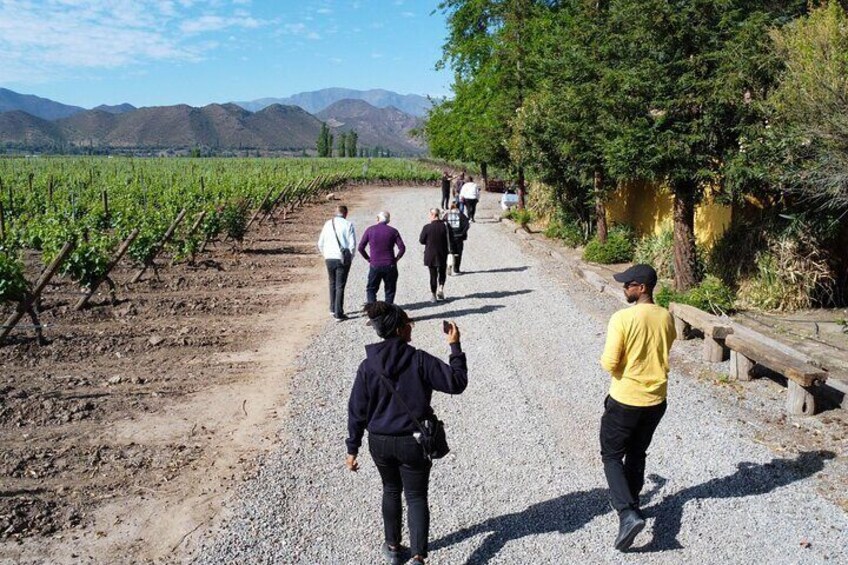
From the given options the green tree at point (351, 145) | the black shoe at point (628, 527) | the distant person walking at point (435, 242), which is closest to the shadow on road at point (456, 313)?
the distant person walking at point (435, 242)

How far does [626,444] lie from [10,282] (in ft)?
26.6

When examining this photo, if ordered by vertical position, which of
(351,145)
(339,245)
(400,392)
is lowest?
(339,245)

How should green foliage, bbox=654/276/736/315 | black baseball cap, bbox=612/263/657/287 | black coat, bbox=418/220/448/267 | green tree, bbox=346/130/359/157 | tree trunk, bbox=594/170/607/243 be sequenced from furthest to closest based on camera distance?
1. green tree, bbox=346/130/359/157
2. tree trunk, bbox=594/170/607/243
3. black coat, bbox=418/220/448/267
4. green foliage, bbox=654/276/736/315
5. black baseball cap, bbox=612/263/657/287

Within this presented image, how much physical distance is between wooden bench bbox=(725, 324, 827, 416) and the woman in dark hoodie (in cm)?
435

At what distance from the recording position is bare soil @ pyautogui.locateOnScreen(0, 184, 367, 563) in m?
5.19

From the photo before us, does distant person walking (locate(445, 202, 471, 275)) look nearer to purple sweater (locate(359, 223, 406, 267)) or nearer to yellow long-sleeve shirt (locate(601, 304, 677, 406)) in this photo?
purple sweater (locate(359, 223, 406, 267))

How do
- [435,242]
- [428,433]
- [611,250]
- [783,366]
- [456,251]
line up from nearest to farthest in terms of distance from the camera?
[428,433] < [783,366] < [435,242] < [456,251] < [611,250]

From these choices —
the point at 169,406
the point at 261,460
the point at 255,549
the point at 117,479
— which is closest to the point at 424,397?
the point at 255,549

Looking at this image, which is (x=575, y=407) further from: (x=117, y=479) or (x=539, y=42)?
(x=539, y=42)

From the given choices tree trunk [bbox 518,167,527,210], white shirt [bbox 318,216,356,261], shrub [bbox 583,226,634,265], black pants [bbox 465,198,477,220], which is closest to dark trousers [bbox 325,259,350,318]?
white shirt [bbox 318,216,356,261]

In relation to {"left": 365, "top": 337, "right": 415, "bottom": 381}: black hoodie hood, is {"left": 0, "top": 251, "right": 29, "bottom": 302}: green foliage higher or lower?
lower

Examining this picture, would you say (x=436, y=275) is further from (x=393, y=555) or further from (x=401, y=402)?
(x=401, y=402)

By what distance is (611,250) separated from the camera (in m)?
16.5

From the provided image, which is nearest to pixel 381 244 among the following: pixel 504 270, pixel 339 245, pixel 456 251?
pixel 339 245
